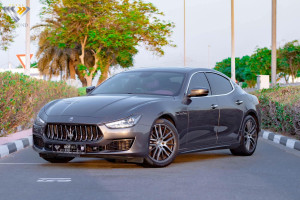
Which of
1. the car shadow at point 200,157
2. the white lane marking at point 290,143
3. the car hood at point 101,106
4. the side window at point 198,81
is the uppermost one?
the side window at point 198,81

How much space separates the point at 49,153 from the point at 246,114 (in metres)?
3.91

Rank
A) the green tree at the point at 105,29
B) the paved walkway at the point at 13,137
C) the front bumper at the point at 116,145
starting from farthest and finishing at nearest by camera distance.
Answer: the green tree at the point at 105,29 < the paved walkway at the point at 13,137 < the front bumper at the point at 116,145

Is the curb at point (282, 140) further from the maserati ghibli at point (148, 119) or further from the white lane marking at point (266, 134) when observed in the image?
the maserati ghibli at point (148, 119)

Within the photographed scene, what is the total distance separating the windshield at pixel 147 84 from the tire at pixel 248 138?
5.87 ft

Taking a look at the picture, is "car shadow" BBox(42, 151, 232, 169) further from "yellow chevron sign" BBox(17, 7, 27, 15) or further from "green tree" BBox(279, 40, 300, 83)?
"green tree" BBox(279, 40, 300, 83)

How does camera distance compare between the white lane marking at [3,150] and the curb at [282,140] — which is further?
the curb at [282,140]

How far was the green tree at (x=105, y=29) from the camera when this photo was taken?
55.8 m

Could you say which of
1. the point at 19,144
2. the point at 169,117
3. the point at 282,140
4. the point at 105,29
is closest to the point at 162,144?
the point at 169,117

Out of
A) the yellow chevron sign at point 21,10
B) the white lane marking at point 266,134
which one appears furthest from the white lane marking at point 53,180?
the yellow chevron sign at point 21,10

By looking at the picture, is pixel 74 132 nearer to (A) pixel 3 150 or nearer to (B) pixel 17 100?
(A) pixel 3 150

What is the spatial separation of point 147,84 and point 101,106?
1289mm

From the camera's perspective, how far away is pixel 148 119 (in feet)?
27.6

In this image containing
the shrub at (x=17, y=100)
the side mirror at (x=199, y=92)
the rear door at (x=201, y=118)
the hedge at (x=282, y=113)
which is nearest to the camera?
the side mirror at (x=199, y=92)

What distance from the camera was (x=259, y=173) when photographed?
27.7 feet
